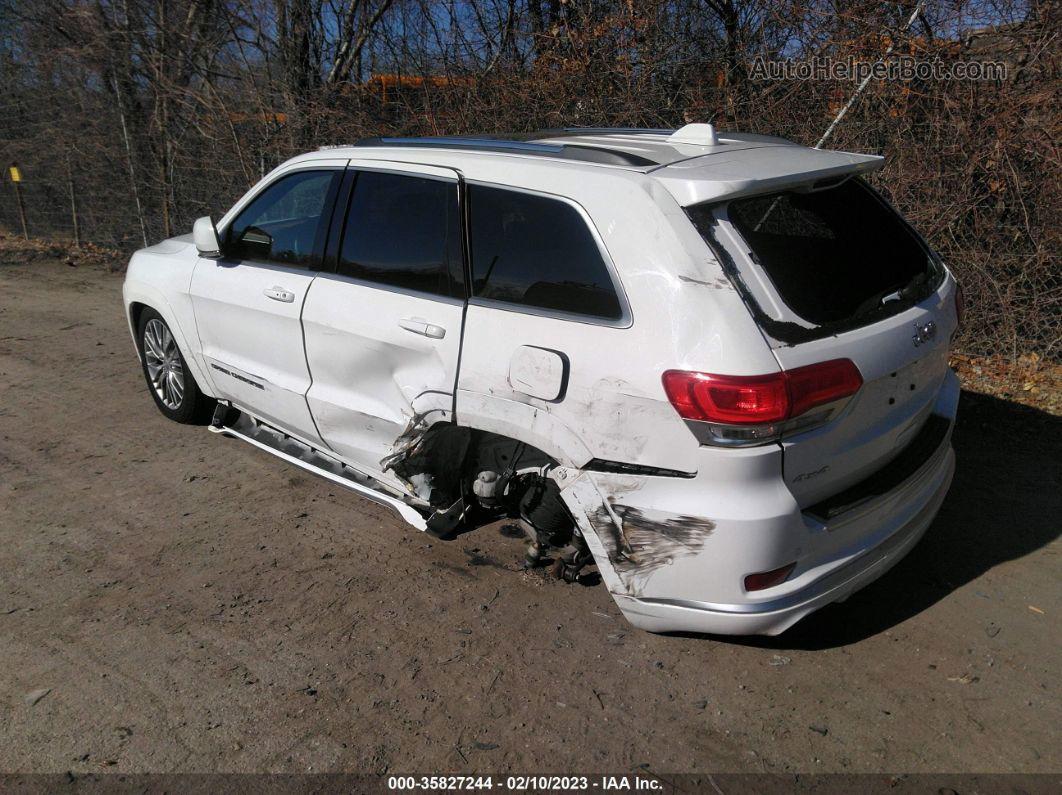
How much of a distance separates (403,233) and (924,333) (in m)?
2.21

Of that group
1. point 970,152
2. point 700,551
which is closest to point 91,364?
point 700,551

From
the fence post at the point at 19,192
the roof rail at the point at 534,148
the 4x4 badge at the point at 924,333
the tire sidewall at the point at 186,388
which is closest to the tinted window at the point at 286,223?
the roof rail at the point at 534,148

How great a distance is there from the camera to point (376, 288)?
3908 mm

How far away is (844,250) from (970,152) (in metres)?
3.96

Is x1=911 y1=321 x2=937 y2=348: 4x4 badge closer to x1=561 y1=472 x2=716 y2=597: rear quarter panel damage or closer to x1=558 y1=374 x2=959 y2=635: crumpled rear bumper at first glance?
x1=558 y1=374 x2=959 y2=635: crumpled rear bumper

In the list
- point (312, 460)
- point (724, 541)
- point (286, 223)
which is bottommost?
point (312, 460)

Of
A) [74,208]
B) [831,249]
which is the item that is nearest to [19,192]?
[74,208]

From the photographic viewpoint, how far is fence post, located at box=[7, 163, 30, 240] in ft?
42.2

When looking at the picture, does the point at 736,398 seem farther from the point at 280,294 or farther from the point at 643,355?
the point at 280,294

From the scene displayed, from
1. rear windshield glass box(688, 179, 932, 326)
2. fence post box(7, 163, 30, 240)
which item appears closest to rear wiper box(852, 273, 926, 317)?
rear windshield glass box(688, 179, 932, 326)

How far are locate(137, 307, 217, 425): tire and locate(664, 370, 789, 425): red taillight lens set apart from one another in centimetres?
366

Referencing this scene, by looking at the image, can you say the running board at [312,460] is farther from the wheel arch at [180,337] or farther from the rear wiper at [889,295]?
the rear wiper at [889,295]

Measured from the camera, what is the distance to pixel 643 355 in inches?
115

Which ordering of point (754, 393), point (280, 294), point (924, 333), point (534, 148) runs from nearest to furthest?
point (754, 393)
point (924, 333)
point (534, 148)
point (280, 294)
